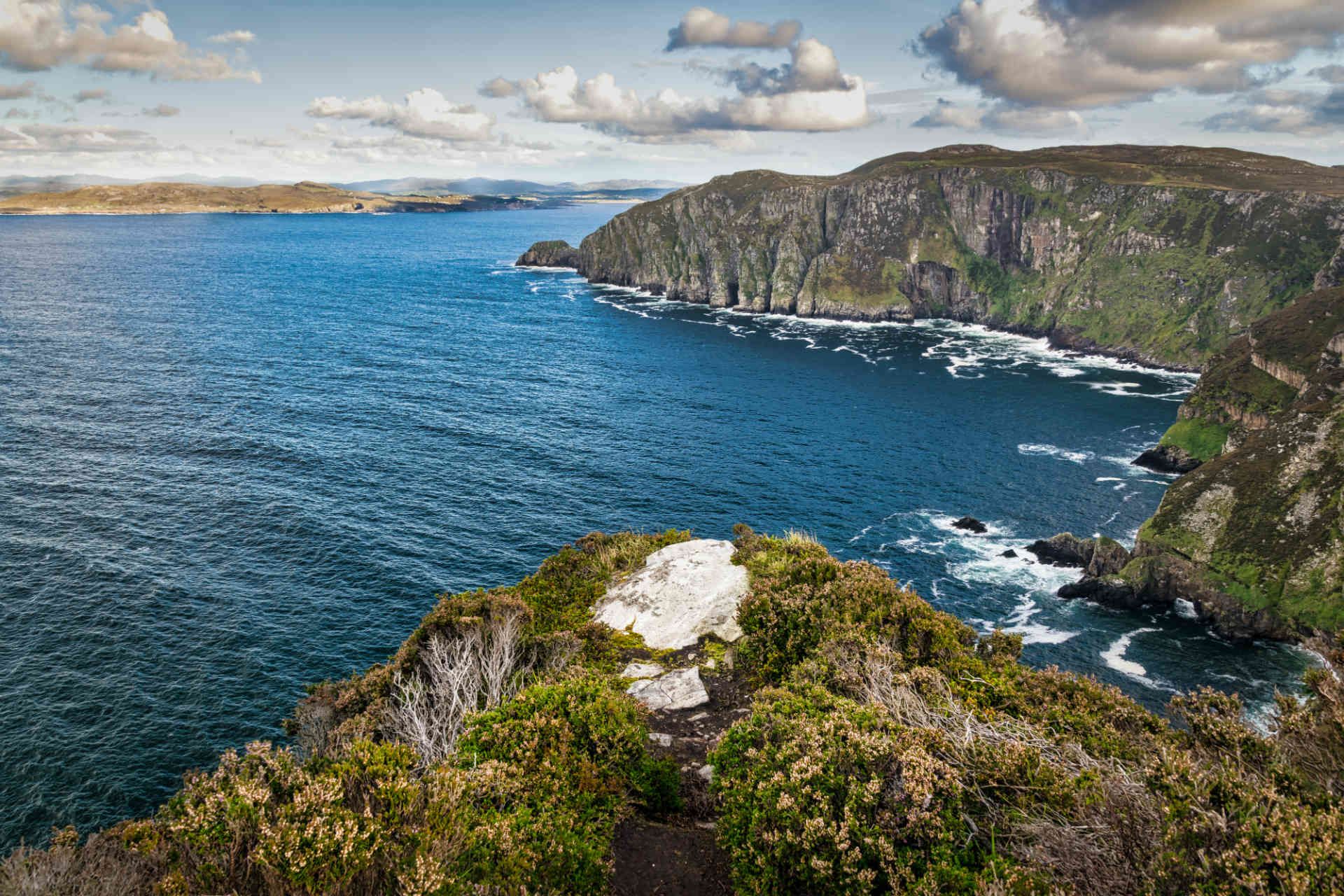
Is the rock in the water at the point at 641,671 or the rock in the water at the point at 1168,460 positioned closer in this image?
the rock in the water at the point at 641,671

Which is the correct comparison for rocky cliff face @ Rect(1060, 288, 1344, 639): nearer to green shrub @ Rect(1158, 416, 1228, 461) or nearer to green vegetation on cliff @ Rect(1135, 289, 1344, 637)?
green vegetation on cliff @ Rect(1135, 289, 1344, 637)

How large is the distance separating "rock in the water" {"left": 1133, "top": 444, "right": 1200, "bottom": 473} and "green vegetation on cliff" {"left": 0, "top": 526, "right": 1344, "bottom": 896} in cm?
9246

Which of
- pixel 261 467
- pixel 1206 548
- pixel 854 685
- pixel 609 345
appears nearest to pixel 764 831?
pixel 854 685

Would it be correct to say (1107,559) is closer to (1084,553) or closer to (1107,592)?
(1084,553)

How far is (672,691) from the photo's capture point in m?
36.4

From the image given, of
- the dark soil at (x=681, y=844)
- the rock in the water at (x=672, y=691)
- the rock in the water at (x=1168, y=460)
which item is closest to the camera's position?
the dark soil at (x=681, y=844)

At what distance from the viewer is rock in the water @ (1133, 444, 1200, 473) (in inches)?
4186

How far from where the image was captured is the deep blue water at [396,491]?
56.4 m

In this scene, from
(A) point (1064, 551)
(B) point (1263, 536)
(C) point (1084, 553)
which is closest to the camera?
(B) point (1263, 536)

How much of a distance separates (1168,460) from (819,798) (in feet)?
366

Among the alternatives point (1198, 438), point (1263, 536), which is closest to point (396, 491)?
point (1263, 536)

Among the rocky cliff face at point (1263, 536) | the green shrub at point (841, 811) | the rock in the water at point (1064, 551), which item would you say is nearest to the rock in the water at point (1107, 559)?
the rocky cliff face at point (1263, 536)

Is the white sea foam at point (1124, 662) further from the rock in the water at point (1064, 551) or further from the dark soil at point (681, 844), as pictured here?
the dark soil at point (681, 844)

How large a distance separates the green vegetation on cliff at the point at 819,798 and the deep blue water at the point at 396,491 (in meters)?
31.0
